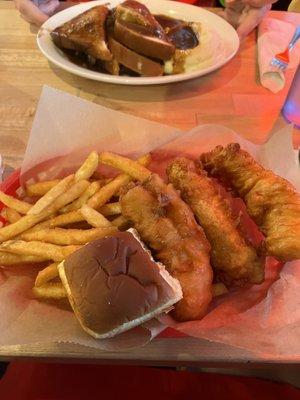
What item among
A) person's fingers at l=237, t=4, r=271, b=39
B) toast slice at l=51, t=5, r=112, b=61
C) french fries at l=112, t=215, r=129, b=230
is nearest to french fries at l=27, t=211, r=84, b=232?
french fries at l=112, t=215, r=129, b=230

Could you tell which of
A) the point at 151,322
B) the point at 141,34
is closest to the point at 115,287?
the point at 151,322

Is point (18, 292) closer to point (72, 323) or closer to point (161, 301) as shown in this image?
point (72, 323)

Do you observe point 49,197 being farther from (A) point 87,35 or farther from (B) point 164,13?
(B) point 164,13

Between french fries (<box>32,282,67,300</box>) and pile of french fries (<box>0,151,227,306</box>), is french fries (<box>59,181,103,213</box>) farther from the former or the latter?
french fries (<box>32,282,67,300</box>)

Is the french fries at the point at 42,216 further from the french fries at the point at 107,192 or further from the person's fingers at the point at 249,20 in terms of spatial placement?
A: the person's fingers at the point at 249,20

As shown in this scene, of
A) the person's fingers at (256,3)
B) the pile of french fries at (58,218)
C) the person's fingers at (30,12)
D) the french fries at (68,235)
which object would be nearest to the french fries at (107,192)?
the pile of french fries at (58,218)
